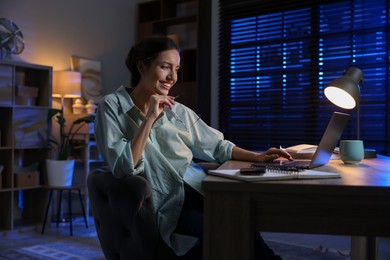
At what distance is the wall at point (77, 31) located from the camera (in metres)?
4.00

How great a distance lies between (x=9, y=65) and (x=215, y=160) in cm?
244

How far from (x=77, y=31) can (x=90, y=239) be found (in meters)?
2.20

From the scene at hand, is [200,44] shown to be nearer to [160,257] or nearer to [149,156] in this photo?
[149,156]

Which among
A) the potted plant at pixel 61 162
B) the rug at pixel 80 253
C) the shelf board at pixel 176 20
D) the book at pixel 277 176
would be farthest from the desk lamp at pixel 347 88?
the shelf board at pixel 176 20

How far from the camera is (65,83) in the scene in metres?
3.98

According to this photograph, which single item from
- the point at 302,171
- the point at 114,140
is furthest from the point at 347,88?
the point at 114,140

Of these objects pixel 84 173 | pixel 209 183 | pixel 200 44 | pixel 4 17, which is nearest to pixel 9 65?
pixel 4 17

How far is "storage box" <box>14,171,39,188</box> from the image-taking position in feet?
12.0

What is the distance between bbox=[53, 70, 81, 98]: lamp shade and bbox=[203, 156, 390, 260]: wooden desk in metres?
3.19

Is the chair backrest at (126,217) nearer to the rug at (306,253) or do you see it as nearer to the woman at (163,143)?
the woman at (163,143)

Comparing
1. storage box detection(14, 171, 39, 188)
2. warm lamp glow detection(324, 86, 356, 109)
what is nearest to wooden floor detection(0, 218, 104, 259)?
storage box detection(14, 171, 39, 188)

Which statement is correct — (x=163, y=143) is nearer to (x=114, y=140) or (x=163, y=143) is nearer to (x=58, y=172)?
(x=114, y=140)

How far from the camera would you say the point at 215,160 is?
6.29 ft

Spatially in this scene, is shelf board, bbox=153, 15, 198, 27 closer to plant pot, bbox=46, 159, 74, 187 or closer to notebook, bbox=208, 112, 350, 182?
plant pot, bbox=46, 159, 74, 187
